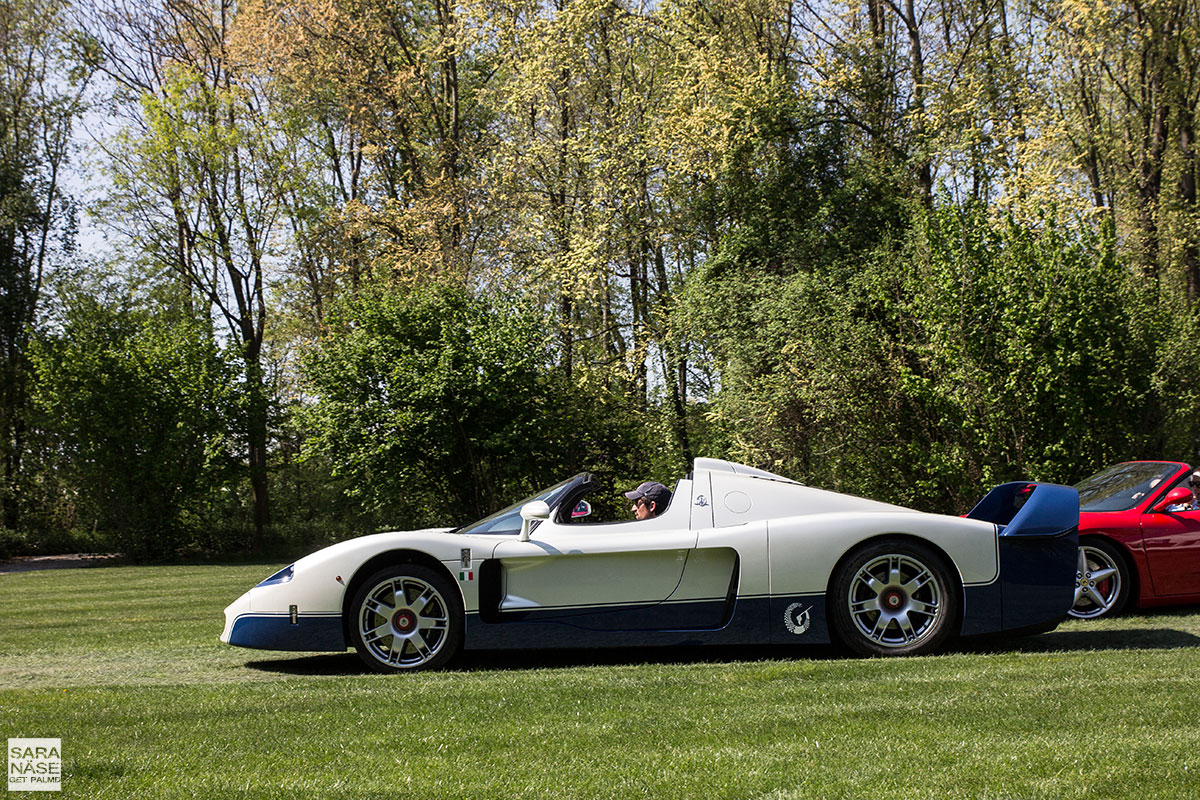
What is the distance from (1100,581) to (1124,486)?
3.54 feet

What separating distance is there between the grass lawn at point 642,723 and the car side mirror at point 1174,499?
4.07 feet

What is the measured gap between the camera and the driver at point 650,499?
712 centimetres

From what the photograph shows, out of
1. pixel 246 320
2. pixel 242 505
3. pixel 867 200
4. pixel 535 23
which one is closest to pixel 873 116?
pixel 867 200

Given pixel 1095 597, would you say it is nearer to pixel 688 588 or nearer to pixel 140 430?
pixel 688 588

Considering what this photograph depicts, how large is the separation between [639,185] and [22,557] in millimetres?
20194

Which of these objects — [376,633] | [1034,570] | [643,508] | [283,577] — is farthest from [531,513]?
[1034,570]

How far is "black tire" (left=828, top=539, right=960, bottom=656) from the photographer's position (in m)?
6.66

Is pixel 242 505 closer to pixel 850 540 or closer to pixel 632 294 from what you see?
pixel 632 294

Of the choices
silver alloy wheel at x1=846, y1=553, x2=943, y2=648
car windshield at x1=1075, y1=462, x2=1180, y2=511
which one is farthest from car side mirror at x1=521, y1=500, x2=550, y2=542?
car windshield at x1=1075, y1=462, x2=1180, y2=511

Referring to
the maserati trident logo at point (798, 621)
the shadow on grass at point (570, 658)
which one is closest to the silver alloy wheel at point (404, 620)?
the shadow on grass at point (570, 658)

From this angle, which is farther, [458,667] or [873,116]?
[873,116]

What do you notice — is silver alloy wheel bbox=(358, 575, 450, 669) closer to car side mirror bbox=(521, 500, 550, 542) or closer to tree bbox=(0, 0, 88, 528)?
car side mirror bbox=(521, 500, 550, 542)

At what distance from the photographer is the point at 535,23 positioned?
26312 millimetres

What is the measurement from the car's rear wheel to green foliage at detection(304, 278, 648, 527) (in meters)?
16.6
